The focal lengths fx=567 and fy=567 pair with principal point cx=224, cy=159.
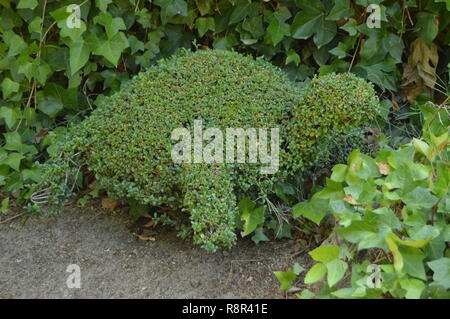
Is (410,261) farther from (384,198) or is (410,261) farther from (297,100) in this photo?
(297,100)

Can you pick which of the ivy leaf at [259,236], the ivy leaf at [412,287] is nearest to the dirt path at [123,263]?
the ivy leaf at [259,236]

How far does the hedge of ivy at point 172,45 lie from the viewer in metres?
3.04

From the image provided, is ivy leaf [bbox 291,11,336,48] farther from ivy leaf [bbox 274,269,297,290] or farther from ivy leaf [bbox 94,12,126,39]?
ivy leaf [bbox 274,269,297,290]

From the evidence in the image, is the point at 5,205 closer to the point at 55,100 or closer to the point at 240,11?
the point at 55,100

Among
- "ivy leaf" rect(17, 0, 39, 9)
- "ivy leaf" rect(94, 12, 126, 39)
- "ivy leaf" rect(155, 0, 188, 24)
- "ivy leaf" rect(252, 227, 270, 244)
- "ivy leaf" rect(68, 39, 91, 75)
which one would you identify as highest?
"ivy leaf" rect(17, 0, 39, 9)

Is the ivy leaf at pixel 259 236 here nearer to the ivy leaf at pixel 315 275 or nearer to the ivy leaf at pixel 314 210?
the ivy leaf at pixel 314 210

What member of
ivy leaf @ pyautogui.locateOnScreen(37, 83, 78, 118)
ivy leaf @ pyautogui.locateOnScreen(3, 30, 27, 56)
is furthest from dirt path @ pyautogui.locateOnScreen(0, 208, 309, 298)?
ivy leaf @ pyautogui.locateOnScreen(3, 30, 27, 56)

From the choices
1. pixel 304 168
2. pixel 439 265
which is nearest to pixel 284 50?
pixel 304 168

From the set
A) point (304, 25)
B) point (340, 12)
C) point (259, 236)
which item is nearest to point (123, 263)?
point (259, 236)

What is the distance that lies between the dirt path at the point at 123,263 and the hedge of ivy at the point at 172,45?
1.33 feet

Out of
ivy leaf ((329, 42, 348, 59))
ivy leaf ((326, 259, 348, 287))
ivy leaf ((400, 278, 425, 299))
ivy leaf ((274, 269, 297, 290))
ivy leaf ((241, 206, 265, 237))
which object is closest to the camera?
ivy leaf ((400, 278, 425, 299))

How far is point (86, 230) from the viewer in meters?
2.79

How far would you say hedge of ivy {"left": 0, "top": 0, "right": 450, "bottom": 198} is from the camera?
9.96 feet

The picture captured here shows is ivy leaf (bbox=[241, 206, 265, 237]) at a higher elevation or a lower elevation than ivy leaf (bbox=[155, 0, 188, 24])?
lower
